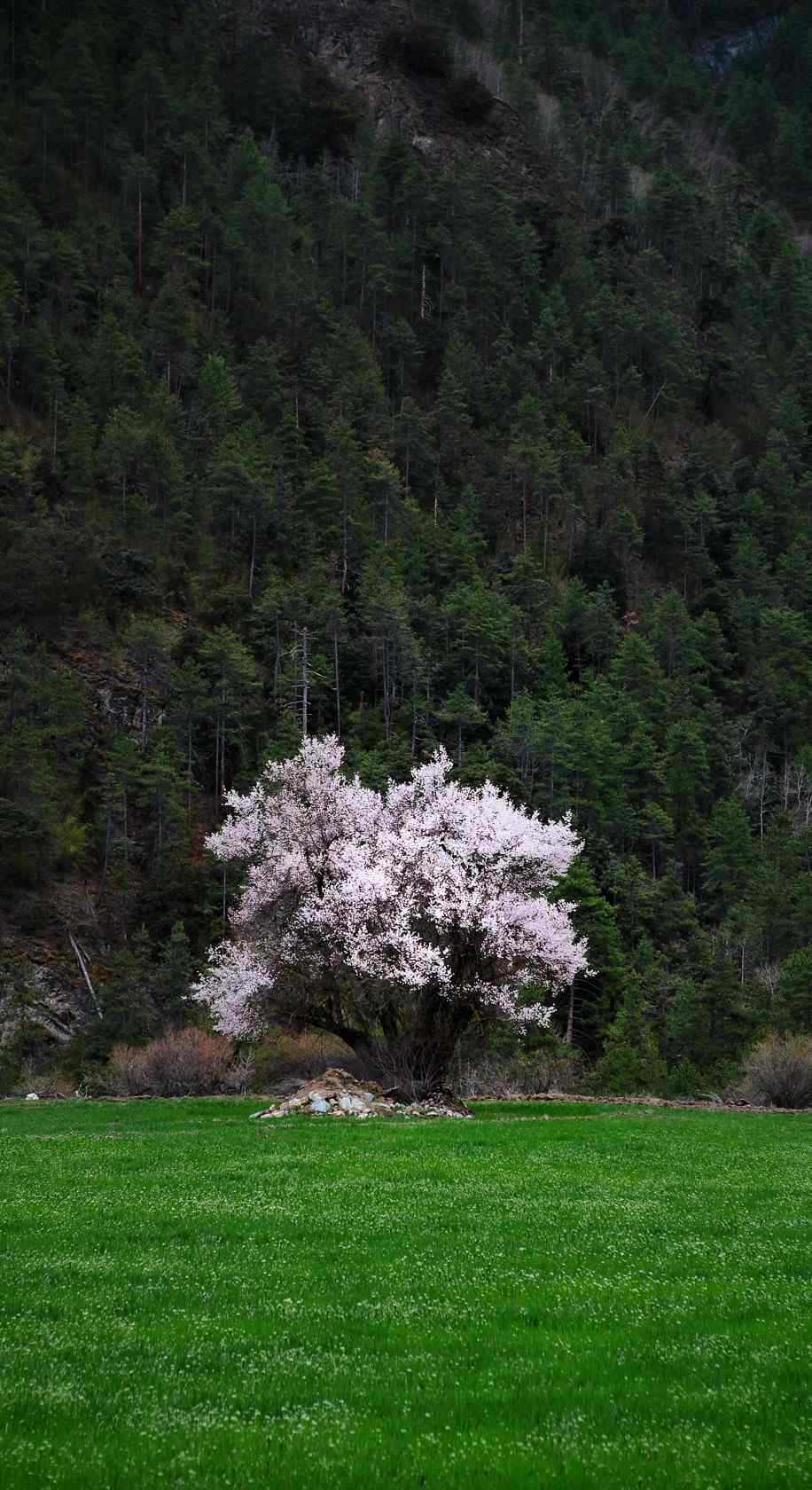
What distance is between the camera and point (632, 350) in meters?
132

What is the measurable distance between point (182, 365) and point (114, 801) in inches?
1992

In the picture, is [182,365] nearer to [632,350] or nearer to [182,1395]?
[632,350]

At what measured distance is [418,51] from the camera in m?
176

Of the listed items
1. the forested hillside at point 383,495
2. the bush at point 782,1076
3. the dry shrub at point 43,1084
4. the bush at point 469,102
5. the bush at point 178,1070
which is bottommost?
the dry shrub at point 43,1084

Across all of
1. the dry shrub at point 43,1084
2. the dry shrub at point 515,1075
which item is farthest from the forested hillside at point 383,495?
the dry shrub at point 515,1075

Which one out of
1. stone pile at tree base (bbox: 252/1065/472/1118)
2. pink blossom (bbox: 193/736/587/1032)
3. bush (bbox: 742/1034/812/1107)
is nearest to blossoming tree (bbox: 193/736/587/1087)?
pink blossom (bbox: 193/736/587/1032)

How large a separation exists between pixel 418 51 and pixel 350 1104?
7213 inches

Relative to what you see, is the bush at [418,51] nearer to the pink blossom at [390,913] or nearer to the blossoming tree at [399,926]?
the pink blossom at [390,913]

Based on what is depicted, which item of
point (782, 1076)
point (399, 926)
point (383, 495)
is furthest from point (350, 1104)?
point (383, 495)

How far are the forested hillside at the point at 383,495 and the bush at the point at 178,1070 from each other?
34.3 ft

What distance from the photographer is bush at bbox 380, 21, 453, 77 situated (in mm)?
175875

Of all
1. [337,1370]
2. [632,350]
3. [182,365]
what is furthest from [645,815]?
[337,1370]

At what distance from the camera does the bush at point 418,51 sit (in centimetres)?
17588

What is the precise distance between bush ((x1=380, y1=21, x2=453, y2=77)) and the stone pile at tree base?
17964 cm
